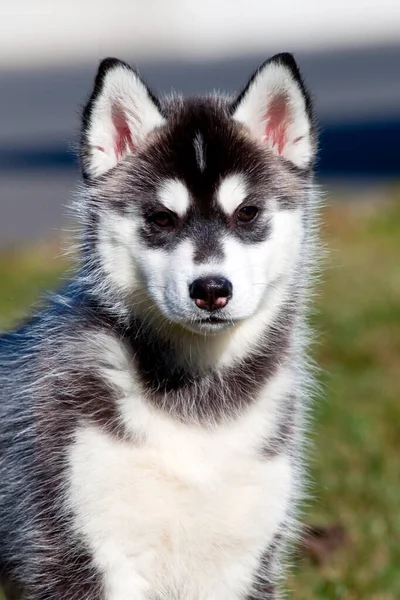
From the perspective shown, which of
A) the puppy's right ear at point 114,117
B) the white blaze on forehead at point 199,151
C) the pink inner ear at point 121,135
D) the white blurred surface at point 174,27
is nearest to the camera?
the white blaze on forehead at point 199,151

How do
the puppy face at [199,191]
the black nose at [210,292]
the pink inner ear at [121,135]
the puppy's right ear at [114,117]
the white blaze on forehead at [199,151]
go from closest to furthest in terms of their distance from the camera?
the black nose at [210,292], the puppy face at [199,191], the white blaze on forehead at [199,151], the puppy's right ear at [114,117], the pink inner ear at [121,135]

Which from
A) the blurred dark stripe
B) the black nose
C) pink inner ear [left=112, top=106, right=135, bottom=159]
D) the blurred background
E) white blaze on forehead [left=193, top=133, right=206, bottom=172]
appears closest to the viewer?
the black nose

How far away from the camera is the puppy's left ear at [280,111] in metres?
4.38

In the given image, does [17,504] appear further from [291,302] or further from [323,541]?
[323,541]

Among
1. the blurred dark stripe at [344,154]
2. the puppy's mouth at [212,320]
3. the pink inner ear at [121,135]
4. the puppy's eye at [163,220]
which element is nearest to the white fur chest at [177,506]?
the puppy's mouth at [212,320]

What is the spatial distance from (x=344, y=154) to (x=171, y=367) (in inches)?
426

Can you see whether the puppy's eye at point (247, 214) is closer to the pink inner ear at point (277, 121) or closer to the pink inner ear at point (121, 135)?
the pink inner ear at point (277, 121)

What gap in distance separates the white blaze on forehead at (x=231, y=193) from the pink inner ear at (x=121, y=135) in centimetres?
44

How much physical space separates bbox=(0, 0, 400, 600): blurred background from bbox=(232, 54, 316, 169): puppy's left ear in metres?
0.63

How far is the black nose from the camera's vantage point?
156 inches

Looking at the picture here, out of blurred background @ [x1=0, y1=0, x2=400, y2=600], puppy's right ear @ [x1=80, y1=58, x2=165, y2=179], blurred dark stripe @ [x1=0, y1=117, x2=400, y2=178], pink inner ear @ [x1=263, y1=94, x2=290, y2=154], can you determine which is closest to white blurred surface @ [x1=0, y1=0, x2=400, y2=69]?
blurred background @ [x1=0, y1=0, x2=400, y2=600]

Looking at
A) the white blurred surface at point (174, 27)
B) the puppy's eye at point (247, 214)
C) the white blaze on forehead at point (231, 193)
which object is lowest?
the white blurred surface at point (174, 27)

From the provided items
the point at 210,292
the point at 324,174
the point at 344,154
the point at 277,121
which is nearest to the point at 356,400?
the point at 277,121

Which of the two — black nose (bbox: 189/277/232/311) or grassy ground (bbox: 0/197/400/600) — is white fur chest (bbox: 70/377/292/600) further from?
grassy ground (bbox: 0/197/400/600)
